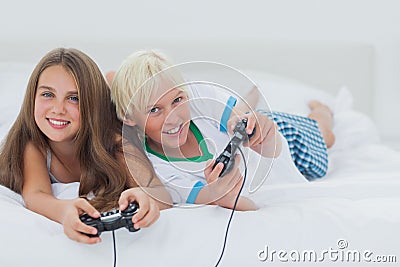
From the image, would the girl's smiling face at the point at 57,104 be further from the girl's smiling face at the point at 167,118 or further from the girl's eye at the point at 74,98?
the girl's smiling face at the point at 167,118

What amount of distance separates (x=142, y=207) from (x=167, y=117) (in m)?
0.17

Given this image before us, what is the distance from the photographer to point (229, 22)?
2.47m

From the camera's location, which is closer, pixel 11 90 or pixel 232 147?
pixel 232 147

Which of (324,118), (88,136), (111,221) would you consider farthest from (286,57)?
(111,221)

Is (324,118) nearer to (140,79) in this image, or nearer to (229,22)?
(229,22)

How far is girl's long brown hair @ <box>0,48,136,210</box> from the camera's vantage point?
120 centimetres

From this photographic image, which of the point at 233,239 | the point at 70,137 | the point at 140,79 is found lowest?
the point at 233,239

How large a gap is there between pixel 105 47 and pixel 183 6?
0.35 m

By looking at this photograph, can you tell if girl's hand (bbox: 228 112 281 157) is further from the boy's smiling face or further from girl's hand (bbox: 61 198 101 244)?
girl's hand (bbox: 61 198 101 244)

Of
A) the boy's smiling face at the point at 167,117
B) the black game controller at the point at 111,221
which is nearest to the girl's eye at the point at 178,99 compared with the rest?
the boy's smiling face at the point at 167,117

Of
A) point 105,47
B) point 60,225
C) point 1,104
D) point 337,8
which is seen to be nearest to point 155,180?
point 60,225

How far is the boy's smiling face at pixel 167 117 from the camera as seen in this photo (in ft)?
3.59

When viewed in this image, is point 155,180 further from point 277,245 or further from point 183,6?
point 183,6

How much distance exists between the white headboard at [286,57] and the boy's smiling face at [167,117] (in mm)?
1257
